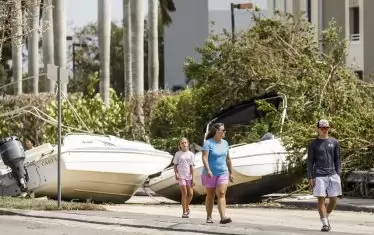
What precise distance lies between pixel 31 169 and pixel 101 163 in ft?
6.05

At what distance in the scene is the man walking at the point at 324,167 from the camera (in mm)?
14195

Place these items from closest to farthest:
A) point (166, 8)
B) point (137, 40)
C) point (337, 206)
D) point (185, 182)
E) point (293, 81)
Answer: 1. point (185, 182)
2. point (337, 206)
3. point (293, 81)
4. point (137, 40)
5. point (166, 8)

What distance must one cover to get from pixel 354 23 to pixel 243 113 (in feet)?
71.1

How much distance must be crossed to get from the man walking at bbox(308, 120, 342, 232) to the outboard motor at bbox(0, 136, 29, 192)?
10756 mm

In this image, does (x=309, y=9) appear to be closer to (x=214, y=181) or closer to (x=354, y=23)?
(x=354, y=23)

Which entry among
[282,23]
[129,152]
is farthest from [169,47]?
[129,152]

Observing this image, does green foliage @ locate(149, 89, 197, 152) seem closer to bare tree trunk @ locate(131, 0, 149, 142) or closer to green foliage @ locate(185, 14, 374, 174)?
green foliage @ locate(185, 14, 374, 174)

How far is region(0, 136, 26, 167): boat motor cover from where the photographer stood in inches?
914

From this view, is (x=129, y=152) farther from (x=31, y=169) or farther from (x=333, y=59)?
(x=333, y=59)

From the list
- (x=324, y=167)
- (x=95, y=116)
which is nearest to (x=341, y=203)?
(x=324, y=167)

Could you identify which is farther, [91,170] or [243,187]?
[91,170]

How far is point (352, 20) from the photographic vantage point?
150 ft

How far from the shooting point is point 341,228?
616 inches

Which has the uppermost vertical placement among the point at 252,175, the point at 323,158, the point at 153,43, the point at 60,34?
the point at 60,34
